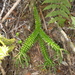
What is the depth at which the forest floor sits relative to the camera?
2.25 meters

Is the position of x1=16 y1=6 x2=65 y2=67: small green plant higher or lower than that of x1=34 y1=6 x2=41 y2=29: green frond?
lower

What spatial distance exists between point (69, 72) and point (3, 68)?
3.60 ft

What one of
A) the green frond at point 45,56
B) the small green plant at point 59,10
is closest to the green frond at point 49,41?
the green frond at point 45,56

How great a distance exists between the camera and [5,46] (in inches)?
67.1

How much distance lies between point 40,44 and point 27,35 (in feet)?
1.02

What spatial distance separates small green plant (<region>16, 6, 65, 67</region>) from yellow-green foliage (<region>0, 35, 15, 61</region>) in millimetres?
183

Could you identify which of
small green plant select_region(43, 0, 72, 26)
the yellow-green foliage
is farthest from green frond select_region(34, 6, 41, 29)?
the yellow-green foliage

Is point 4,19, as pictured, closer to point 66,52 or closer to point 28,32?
point 28,32

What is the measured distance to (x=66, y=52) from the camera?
217 cm

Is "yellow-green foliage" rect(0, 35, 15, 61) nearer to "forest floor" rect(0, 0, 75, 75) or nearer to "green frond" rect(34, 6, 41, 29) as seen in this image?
→ "forest floor" rect(0, 0, 75, 75)

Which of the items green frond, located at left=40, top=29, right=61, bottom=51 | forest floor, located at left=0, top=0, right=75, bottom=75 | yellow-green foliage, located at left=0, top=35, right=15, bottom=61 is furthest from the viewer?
forest floor, located at left=0, top=0, right=75, bottom=75

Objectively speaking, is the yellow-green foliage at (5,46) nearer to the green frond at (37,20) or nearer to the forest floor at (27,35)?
the forest floor at (27,35)

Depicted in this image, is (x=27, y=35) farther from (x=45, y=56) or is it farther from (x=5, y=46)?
(x=5, y=46)

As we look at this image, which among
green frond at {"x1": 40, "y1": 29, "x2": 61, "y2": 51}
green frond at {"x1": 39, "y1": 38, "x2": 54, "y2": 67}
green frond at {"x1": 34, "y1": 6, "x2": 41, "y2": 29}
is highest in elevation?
green frond at {"x1": 34, "y1": 6, "x2": 41, "y2": 29}
